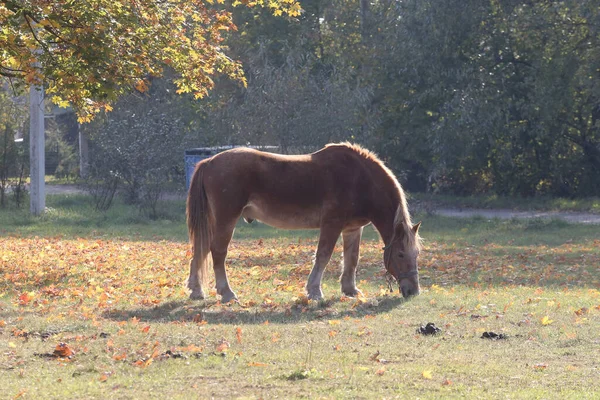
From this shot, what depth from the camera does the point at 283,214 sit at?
41.2 feet

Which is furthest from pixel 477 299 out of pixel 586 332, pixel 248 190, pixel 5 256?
pixel 5 256

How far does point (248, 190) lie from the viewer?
489 inches

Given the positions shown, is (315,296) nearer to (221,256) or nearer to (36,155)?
(221,256)

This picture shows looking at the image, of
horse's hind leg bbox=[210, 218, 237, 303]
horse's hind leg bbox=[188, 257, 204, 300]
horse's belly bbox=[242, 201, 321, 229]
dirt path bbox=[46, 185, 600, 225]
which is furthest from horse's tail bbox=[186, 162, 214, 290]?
dirt path bbox=[46, 185, 600, 225]

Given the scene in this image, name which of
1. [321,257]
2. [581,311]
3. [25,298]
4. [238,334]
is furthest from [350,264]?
[25,298]

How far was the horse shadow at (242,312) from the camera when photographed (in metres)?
10.8

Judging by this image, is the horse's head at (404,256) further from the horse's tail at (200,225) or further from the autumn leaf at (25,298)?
the autumn leaf at (25,298)

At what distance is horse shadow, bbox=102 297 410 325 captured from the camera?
425 inches

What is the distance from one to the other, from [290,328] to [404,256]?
2905 mm

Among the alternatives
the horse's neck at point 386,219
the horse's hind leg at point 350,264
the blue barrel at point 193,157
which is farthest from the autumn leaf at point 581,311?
the blue barrel at point 193,157

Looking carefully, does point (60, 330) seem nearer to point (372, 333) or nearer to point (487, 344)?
point (372, 333)

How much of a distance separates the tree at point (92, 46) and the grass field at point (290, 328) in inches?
115

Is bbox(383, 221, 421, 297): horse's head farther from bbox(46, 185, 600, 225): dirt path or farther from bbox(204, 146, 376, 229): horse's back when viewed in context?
bbox(46, 185, 600, 225): dirt path

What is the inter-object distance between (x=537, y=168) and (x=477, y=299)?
23300 mm
